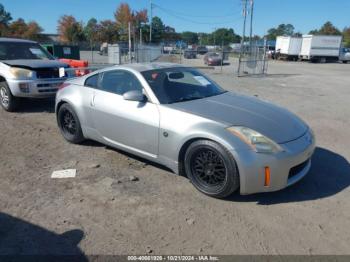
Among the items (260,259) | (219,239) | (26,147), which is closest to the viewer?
(260,259)

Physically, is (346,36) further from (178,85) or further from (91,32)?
(178,85)

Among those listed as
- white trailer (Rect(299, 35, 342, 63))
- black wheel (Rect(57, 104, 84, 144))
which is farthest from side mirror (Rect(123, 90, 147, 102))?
white trailer (Rect(299, 35, 342, 63))

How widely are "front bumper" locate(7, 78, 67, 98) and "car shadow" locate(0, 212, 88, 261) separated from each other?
4864mm

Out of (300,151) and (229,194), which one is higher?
(300,151)

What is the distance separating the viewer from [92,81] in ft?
17.4

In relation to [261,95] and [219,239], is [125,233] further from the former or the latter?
[261,95]

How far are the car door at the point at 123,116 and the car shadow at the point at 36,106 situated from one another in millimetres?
3792

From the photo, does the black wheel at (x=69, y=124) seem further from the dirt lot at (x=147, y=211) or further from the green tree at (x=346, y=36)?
the green tree at (x=346, y=36)

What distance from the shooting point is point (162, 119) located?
418 cm

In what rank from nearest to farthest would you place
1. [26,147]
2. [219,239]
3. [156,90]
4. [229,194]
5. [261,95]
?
[219,239] → [229,194] → [156,90] → [26,147] → [261,95]

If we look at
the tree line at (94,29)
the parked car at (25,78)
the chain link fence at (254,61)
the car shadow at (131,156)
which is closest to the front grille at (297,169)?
the car shadow at (131,156)

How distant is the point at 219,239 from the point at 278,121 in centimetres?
174

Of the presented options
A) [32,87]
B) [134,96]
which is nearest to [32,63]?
[32,87]

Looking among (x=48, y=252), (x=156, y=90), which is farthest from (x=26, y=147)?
(x=48, y=252)
